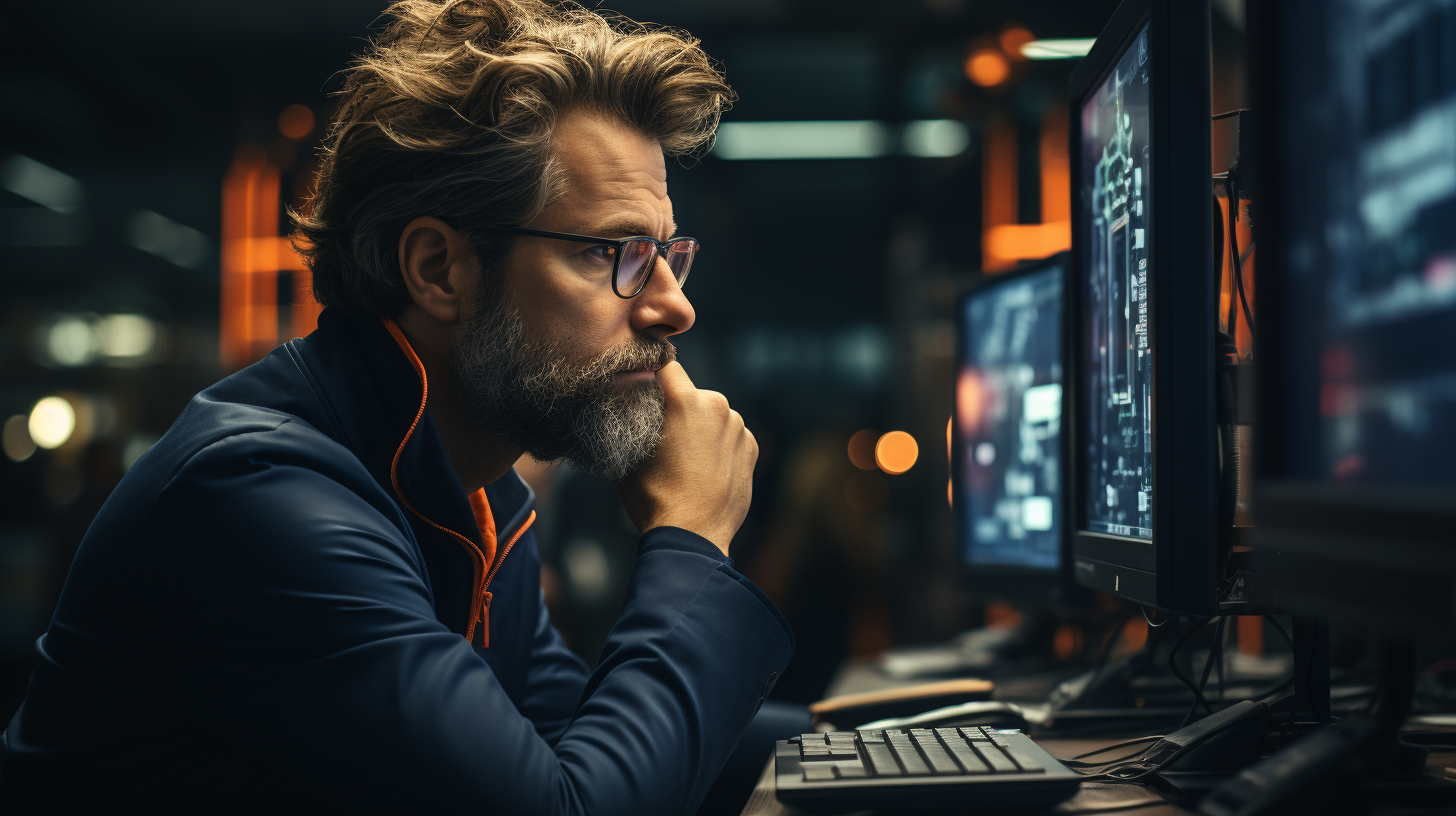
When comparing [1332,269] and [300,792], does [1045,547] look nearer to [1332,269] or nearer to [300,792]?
[1332,269]

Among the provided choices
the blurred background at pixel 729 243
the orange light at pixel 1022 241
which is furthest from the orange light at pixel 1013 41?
the orange light at pixel 1022 241

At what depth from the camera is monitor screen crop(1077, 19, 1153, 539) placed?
935 millimetres

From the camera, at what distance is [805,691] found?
3.62 meters

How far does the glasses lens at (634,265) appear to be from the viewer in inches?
46.5

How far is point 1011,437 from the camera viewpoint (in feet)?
5.77

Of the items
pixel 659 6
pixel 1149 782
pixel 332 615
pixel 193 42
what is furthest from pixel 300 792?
pixel 193 42

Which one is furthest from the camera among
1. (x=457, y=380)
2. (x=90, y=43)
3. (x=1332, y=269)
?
(x=90, y=43)

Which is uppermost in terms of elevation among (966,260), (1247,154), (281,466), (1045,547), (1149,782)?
(966,260)

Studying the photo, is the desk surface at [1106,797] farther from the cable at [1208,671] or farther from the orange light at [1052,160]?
the orange light at [1052,160]

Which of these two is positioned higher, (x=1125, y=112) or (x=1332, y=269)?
(x=1125, y=112)

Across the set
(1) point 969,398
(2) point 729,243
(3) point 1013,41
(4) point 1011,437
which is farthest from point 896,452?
(4) point 1011,437

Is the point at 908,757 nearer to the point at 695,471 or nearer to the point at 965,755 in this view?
the point at 965,755

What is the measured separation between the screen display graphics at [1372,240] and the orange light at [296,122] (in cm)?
597

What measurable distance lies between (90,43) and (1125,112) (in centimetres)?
711
